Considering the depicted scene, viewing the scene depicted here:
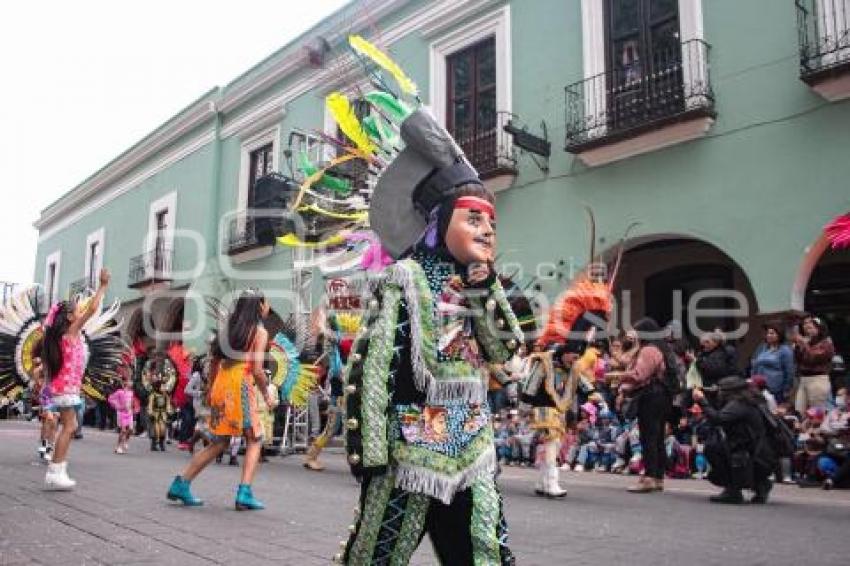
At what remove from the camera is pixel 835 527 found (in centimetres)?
611

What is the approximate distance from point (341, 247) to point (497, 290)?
191 centimetres

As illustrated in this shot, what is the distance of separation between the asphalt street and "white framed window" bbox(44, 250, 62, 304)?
87.2ft

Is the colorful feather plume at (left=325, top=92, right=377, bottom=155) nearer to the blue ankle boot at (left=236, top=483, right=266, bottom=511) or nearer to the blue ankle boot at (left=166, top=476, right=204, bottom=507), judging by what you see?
the blue ankle boot at (left=236, top=483, right=266, bottom=511)

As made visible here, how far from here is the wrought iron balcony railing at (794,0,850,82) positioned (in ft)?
31.4

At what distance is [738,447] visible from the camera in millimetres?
7754

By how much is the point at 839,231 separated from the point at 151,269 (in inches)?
788

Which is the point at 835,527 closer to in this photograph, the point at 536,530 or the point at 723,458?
the point at 723,458

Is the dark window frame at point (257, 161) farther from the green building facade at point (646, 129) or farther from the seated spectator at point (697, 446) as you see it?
the seated spectator at point (697, 446)

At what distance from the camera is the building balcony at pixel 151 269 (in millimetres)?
23695

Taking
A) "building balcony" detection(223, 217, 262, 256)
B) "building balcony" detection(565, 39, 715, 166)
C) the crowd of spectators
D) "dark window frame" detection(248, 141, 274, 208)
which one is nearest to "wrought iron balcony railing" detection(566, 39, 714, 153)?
"building balcony" detection(565, 39, 715, 166)

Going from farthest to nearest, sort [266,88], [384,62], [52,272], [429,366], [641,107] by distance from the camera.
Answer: [52,272] < [266,88] < [641,107] < [384,62] < [429,366]

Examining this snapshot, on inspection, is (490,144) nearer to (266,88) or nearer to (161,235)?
(266,88)

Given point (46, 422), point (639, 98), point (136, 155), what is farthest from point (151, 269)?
point (639, 98)

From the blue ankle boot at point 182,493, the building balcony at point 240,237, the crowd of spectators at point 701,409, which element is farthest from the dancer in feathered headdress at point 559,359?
the building balcony at point 240,237
